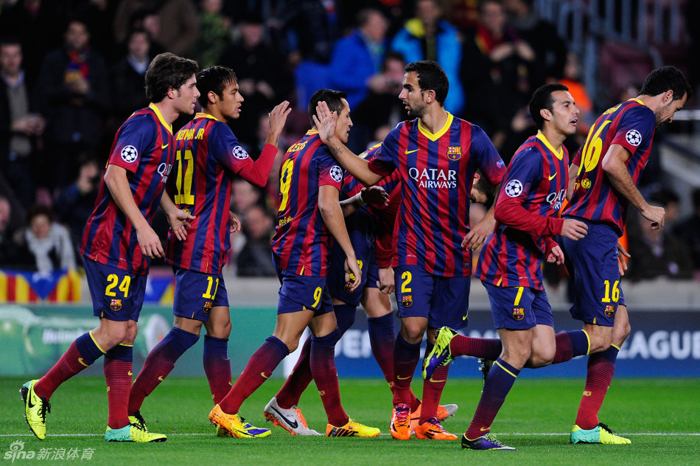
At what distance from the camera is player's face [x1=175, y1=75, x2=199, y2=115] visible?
21.3 ft

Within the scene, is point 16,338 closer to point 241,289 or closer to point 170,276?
point 170,276

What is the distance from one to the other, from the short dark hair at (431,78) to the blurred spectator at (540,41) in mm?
8341

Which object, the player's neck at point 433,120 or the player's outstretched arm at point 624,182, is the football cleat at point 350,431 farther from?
the player's outstretched arm at point 624,182

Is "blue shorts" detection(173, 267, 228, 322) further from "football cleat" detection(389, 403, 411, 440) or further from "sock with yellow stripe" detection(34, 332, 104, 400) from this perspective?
"football cleat" detection(389, 403, 411, 440)

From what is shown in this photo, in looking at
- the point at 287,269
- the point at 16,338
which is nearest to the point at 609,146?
the point at 287,269

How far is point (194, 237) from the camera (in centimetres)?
667

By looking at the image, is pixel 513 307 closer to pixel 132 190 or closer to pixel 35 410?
pixel 132 190

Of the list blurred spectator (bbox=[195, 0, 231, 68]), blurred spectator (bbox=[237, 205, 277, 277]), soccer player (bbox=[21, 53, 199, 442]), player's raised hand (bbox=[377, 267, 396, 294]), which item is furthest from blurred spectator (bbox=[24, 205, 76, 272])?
soccer player (bbox=[21, 53, 199, 442])

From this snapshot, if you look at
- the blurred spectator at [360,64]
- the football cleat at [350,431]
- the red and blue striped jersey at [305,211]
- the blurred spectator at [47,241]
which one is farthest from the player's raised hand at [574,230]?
the blurred spectator at [360,64]

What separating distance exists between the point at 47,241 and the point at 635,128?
7662 mm

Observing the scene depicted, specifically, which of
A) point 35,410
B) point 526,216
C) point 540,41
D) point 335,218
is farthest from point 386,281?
point 540,41

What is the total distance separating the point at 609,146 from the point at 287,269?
2.31 meters

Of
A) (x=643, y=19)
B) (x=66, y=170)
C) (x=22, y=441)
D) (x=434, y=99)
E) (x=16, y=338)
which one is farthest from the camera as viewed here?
(x=643, y=19)

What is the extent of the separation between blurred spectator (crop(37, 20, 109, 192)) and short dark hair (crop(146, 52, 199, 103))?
708cm
